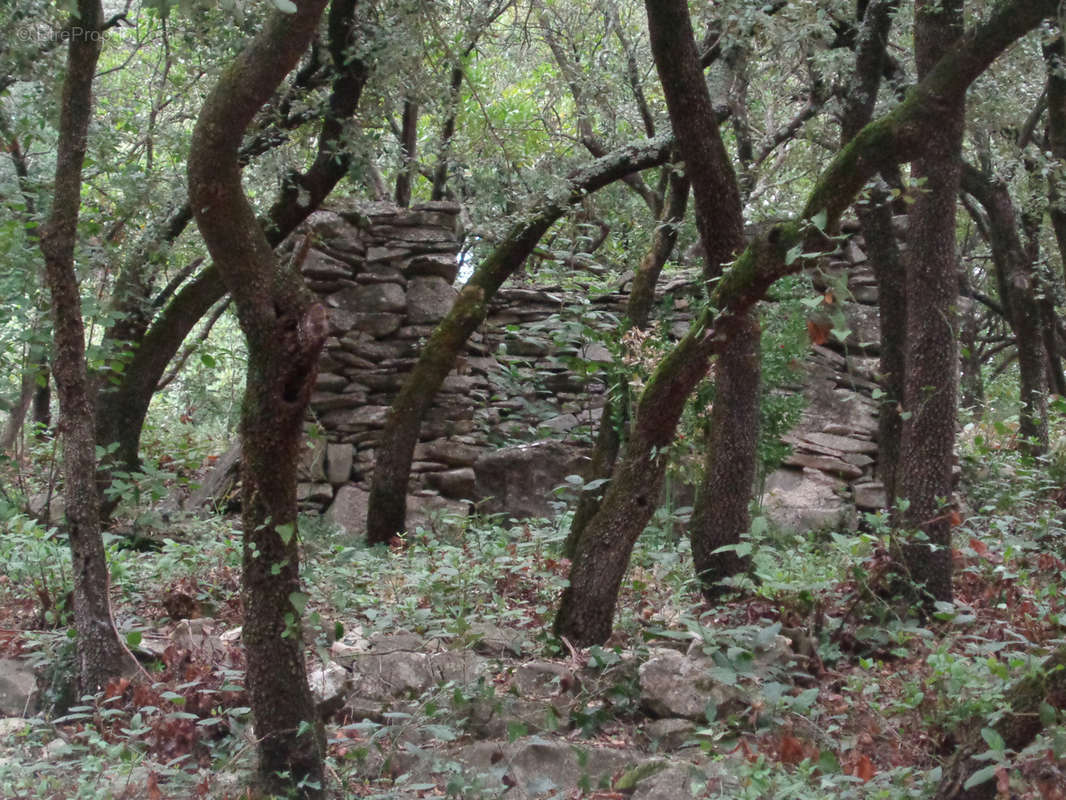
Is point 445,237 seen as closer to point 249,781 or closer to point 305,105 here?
point 305,105

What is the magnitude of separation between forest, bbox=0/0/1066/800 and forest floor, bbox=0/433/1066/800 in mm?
22

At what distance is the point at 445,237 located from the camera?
8.46m

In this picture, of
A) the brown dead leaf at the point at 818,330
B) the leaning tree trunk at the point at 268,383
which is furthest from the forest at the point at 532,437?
the brown dead leaf at the point at 818,330

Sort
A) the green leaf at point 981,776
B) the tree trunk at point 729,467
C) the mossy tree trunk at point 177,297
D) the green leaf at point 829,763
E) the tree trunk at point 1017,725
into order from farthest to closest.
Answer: the mossy tree trunk at point 177,297, the tree trunk at point 729,467, the green leaf at point 829,763, the tree trunk at point 1017,725, the green leaf at point 981,776

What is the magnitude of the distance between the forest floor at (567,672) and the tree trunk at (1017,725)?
49 mm

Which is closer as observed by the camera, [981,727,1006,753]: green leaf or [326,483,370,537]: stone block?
[981,727,1006,753]: green leaf

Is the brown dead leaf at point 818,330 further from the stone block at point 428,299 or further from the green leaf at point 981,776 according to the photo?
the stone block at point 428,299

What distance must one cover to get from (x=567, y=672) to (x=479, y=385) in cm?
448

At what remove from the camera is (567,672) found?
13.2 ft

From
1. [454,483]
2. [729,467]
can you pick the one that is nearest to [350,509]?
[454,483]

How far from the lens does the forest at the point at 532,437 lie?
3270 millimetres

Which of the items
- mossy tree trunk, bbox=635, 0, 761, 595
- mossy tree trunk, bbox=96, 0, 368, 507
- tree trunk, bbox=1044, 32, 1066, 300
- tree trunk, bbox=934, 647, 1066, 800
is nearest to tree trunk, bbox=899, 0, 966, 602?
mossy tree trunk, bbox=635, 0, 761, 595

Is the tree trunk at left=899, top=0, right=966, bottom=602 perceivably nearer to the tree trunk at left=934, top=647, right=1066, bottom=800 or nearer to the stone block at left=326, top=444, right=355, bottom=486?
the tree trunk at left=934, top=647, right=1066, bottom=800

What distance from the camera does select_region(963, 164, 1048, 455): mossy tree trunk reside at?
798cm
